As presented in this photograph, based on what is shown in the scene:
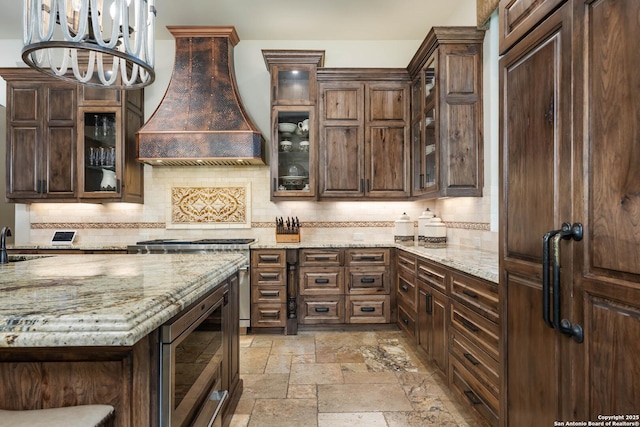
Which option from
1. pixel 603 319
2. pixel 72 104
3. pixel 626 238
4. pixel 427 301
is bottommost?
pixel 427 301

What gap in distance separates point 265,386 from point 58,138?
3463 mm

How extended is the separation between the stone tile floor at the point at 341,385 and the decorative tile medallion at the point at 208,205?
1.47m

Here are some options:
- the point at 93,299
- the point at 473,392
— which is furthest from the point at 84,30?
the point at 473,392

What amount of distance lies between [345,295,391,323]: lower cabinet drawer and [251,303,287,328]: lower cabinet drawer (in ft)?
2.17

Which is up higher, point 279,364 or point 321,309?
point 321,309

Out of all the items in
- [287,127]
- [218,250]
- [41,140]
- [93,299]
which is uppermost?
[287,127]

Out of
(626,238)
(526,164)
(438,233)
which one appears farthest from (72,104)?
(626,238)

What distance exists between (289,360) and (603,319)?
2.44 m

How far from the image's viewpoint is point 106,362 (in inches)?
39.4

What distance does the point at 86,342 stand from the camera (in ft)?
2.67

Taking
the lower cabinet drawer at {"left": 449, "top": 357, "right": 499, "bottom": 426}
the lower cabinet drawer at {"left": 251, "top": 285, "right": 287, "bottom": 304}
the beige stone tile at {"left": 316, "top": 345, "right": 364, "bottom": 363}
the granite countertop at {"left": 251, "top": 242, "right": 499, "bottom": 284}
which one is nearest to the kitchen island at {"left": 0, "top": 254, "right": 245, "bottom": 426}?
the granite countertop at {"left": 251, "top": 242, "right": 499, "bottom": 284}

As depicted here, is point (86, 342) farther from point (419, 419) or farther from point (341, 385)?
point (341, 385)

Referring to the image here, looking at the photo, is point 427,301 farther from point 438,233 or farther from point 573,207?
point 573,207

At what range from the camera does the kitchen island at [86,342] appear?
32.2 inches
